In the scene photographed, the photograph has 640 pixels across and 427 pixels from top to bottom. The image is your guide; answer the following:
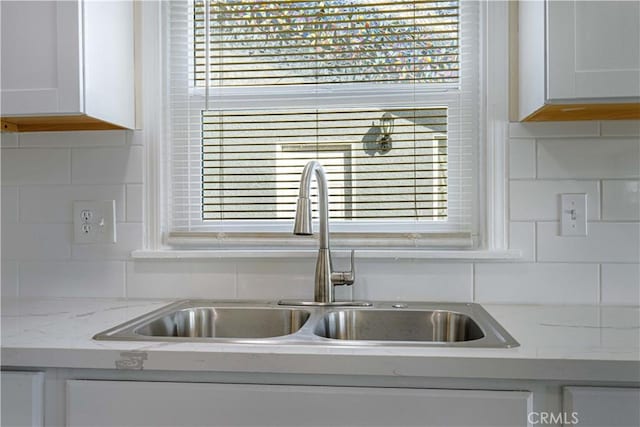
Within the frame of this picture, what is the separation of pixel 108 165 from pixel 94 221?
0.58 ft

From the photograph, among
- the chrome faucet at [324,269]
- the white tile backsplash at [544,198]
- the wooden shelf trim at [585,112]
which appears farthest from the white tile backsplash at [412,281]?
the wooden shelf trim at [585,112]

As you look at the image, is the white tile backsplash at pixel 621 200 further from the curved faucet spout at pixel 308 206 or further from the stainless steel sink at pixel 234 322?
the stainless steel sink at pixel 234 322

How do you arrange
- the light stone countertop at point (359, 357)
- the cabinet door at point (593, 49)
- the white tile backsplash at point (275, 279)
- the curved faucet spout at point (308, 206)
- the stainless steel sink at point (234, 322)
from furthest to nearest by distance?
the white tile backsplash at point (275, 279) < the stainless steel sink at point (234, 322) < the curved faucet spout at point (308, 206) < the cabinet door at point (593, 49) < the light stone countertop at point (359, 357)

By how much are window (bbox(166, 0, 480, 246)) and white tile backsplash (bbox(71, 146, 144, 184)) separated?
0.11 meters

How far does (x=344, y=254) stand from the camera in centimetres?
143

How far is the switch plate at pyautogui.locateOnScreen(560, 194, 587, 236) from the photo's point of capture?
1.35 metres

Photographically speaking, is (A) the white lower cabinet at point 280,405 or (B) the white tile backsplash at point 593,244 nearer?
(A) the white lower cabinet at point 280,405

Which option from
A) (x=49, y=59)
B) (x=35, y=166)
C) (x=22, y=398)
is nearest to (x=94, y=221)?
(x=35, y=166)

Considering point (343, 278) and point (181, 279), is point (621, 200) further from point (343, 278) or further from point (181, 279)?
point (181, 279)

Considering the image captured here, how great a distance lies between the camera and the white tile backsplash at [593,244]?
1341 millimetres

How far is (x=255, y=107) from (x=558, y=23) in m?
0.85

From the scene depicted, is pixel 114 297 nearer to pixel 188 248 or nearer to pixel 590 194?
pixel 188 248

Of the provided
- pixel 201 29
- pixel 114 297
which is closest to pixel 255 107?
pixel 201 29

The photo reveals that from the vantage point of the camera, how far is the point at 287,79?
4.97 feet
